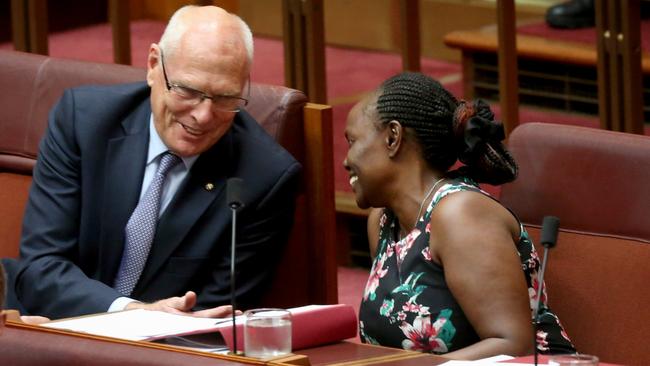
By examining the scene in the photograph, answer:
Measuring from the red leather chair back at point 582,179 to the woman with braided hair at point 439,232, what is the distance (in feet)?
0.42

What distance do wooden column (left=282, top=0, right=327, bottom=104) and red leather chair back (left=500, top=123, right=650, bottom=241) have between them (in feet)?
5.20

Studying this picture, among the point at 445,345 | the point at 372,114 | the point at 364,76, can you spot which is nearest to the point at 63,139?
the point at 372,114

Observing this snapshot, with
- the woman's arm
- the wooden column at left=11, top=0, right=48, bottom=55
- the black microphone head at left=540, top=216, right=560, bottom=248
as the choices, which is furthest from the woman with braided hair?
the wooden column at left=11, top=0, right=48, bottom=55

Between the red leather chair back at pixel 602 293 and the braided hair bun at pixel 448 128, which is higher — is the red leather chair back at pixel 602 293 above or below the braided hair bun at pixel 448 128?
below

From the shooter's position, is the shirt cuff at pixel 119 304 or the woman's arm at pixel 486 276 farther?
the shirt cuff at pixel 119 304

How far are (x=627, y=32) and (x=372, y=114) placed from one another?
143cm

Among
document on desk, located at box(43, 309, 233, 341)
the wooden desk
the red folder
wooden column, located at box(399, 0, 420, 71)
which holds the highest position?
wooden column, located at box(399, 0, 420, 71)

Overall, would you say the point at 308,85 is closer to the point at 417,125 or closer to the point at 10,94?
the point at 10,94

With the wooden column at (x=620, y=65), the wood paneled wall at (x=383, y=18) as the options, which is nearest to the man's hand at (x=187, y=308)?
the wooden column at (x=620, y=65)

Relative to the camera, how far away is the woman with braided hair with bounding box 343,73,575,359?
2.42m

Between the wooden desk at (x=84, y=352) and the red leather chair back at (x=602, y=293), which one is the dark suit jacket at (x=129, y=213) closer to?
the red leather chair back at (x=602, y=293)

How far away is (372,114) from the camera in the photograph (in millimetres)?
2639

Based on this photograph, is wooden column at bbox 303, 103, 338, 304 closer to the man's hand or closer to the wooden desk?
the man's hand

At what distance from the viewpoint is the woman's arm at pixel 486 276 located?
2395 millimetres
